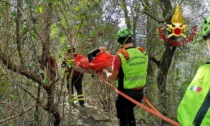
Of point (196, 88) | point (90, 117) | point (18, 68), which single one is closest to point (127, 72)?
point (18, 68)

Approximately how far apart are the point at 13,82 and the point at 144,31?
22.1 feet

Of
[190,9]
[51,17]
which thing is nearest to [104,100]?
[51,17]

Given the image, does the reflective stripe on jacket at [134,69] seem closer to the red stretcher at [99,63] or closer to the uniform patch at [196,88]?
the red stretcher at [99,63]

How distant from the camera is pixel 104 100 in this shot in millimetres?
6117

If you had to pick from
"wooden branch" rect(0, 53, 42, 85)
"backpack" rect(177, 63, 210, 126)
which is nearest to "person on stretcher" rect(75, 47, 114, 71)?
"wooden branch" rect(0, 53, 42, 85)

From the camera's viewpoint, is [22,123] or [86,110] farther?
[86,110]

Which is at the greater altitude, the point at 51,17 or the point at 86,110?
the point at 51,17

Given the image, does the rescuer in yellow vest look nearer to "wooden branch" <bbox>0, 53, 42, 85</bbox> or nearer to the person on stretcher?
the person on stretcher

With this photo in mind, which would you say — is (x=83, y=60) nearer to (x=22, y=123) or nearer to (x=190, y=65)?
(x=22, y=123)

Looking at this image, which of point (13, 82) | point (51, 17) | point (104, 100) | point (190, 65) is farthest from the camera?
point (190, 65)

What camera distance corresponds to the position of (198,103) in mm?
1212

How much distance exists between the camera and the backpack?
1187mm

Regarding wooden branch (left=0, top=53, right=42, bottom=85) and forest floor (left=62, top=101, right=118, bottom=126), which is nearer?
wooden branch (left=0, top=53, right=42, bottom=85)

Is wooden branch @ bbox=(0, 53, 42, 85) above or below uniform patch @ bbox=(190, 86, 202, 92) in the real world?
above
